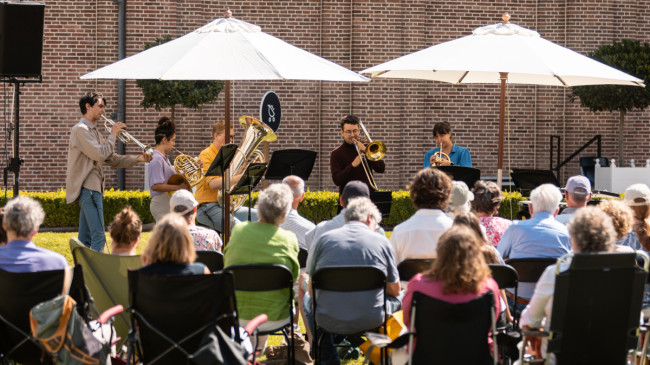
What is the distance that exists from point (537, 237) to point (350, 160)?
12.4ft

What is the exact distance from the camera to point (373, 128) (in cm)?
1659

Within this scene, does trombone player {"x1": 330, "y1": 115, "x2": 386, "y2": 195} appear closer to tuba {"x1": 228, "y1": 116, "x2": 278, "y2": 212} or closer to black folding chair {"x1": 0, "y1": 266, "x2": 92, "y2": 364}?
tuba {"x1": 228, "y1": 116, "x2": 278, "y2": 212}

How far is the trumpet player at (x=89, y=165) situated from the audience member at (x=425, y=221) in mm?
3676

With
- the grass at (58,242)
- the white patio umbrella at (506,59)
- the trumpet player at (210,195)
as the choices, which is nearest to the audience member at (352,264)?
the white patio umbrella at (506,59)

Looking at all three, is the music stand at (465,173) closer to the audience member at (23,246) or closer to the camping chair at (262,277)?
the camping chair at (262,277)

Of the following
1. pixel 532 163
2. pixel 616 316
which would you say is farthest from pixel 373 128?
pixel 616 316

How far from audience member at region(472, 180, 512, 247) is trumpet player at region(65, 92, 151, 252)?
3.61 m

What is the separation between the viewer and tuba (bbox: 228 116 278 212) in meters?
8.41

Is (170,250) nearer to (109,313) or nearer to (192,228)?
(109,313)

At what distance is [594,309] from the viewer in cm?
470

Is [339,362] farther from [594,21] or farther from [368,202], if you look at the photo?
[594,21]

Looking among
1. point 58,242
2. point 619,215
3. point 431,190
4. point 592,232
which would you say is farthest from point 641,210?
point 58,242

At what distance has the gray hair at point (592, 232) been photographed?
4742mm

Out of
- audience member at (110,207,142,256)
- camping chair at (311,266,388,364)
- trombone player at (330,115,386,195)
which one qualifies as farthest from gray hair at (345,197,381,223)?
trombone player at (330,115,386,195)
